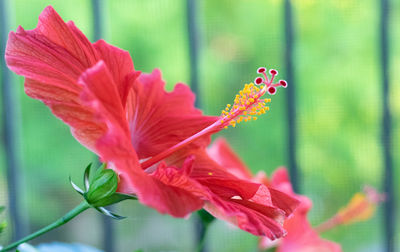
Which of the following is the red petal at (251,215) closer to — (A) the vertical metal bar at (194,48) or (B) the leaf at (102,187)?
(B) the leaf at (102,187)

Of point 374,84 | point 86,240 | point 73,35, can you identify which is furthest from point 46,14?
point 86,240

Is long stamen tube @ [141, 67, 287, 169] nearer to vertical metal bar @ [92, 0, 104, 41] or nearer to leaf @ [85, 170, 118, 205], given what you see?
leaf @ [85, 170, 118, 205]

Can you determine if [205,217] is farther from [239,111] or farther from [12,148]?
[12,148]

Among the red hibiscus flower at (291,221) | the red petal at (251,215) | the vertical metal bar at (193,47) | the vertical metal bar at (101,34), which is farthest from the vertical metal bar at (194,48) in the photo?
the red petal at (251,215)

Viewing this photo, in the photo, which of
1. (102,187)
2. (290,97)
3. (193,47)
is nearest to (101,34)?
(193,47)

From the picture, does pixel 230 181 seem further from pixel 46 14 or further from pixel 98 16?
pixel 98 16

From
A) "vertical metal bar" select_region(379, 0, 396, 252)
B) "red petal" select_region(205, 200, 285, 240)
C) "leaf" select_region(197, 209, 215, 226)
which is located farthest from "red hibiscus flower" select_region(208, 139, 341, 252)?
"vertical metal bar" select_region(379, 0, 396, 252)
